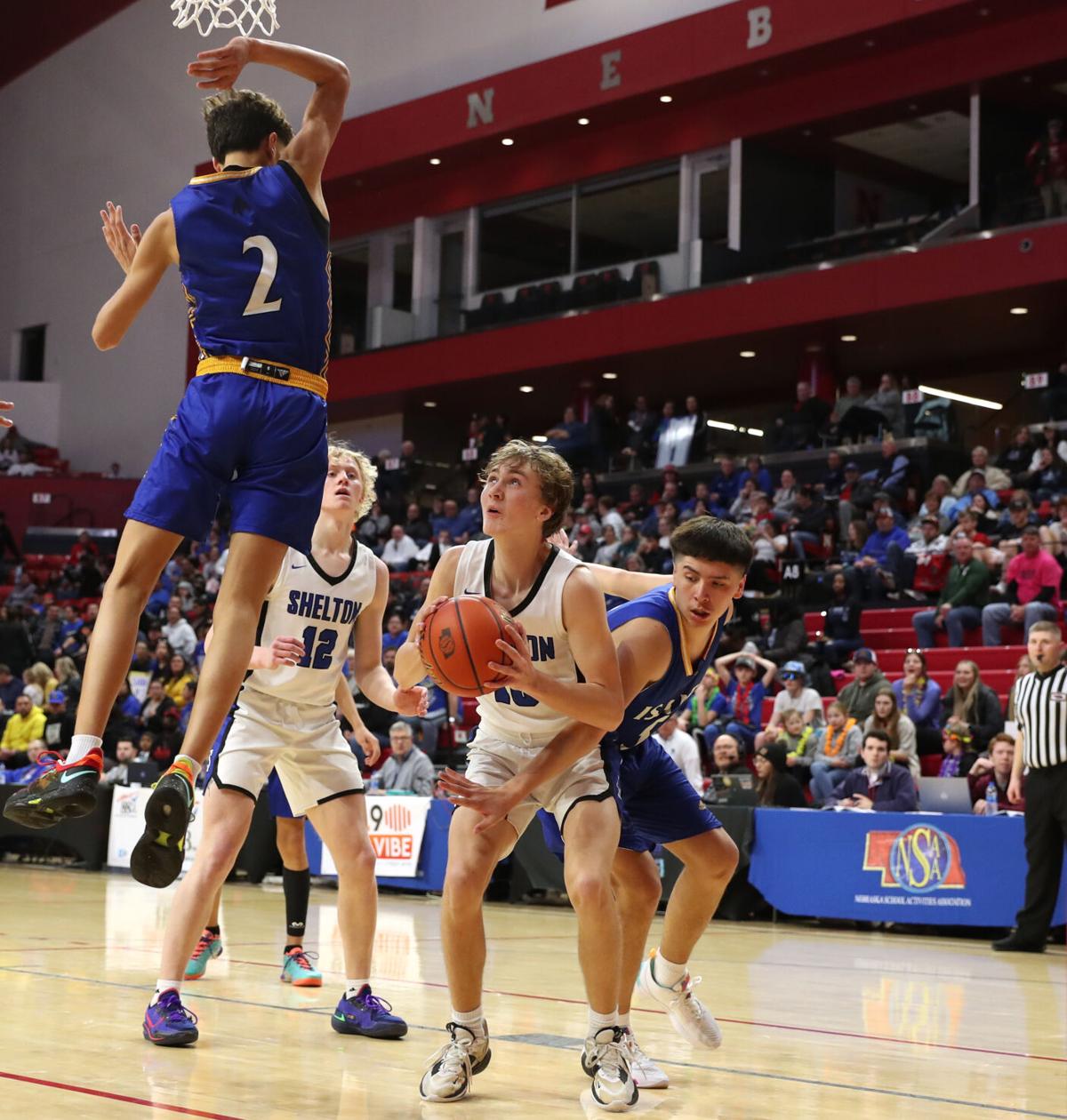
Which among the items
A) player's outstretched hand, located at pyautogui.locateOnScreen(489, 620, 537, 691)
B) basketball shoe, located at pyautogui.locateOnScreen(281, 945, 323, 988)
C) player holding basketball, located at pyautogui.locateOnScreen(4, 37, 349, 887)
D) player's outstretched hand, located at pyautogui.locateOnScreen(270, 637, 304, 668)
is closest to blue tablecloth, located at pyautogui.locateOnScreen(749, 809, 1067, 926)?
basketball shoe, located at pyautogui.locateOnScreen(281, 945, 323, 988)

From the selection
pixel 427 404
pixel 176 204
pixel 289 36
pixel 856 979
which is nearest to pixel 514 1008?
pixel 856 979

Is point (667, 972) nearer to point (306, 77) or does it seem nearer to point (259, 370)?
point (259, 370)

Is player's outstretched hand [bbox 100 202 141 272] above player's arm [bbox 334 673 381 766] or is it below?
above

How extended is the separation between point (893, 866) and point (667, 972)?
19.1 ft

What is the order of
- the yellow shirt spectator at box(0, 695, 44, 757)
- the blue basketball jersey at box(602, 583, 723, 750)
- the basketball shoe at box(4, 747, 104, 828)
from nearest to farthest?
the basketball shoe at box(4, 747, 104, 828) < the blue basketball jersey at box(602, 583, 723, 750) < the yellow shirt spectator at box(0, 695, 44, 757)

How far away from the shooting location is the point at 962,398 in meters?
24.2

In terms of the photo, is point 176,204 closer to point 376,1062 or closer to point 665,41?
point 376,1062

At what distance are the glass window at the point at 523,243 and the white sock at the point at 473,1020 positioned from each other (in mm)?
23326

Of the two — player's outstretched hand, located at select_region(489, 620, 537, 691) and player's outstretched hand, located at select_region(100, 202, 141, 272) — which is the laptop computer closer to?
player's outstretched hand, located at select_region(489, 620, 537, 691)

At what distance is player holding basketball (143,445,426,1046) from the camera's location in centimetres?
571

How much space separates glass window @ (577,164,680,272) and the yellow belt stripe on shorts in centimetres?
2191

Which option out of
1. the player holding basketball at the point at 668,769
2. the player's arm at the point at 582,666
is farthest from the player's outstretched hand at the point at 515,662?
the player holding basketball at the point at 668,769

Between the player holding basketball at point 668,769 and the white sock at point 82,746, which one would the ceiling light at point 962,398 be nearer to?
the player holding basketball at point 668,769

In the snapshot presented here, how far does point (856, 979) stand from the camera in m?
7.86
